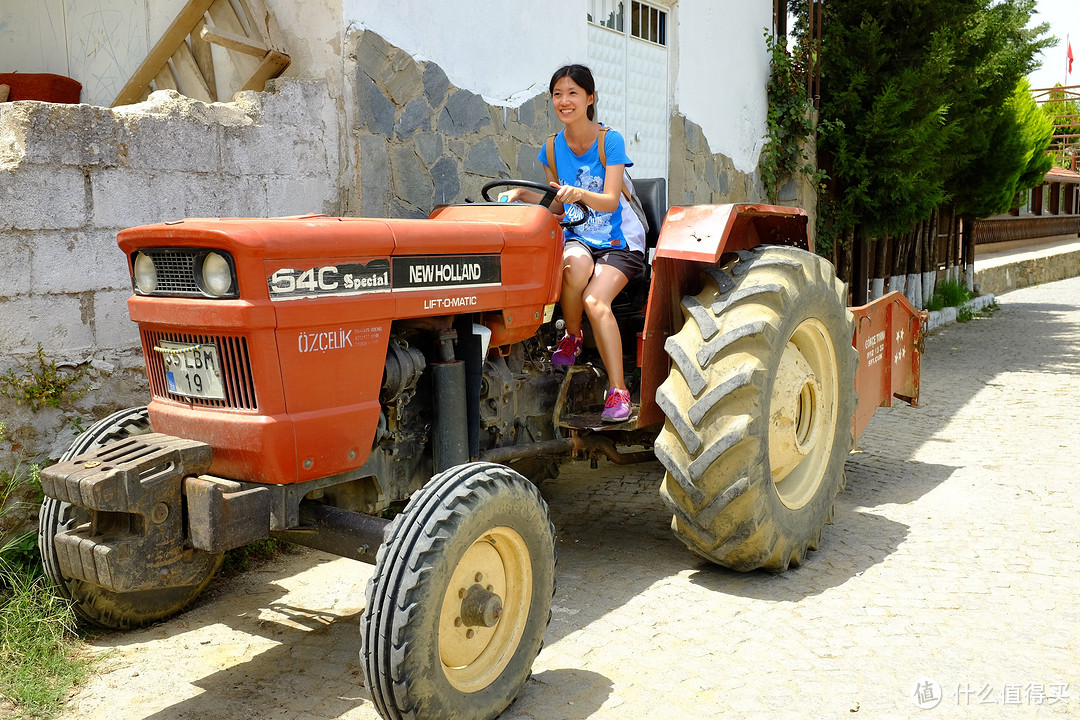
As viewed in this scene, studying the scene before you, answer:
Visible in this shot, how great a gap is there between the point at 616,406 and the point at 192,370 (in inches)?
70.6

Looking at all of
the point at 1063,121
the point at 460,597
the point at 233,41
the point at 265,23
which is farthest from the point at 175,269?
the point at 1063,121

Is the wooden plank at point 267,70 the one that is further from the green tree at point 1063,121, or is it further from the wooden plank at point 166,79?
the green tree at point 1063,121

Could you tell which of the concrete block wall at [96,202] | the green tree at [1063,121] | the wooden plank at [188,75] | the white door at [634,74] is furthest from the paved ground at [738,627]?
the green tree at [1063,121]

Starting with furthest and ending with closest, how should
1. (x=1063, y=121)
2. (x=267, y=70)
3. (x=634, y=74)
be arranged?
1. (x=1063, y=121)
2. (x=634, y=74)
3. (x=267, y=70)

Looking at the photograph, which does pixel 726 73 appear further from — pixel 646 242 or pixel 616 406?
pixel 616 406

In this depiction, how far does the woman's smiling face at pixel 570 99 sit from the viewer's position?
4109mm

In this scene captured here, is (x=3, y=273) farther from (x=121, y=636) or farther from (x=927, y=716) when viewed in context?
(x=927, y=716)

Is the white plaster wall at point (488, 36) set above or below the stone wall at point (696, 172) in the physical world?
above

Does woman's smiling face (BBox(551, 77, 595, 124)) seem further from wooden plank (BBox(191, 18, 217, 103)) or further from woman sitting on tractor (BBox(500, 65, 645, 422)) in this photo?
wooden plank (BBox(191, 18, 217, 103))

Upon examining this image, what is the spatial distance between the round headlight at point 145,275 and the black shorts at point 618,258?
1.75 metres

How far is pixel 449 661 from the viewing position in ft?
9.24

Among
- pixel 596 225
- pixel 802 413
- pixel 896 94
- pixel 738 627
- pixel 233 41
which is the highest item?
pixel 896 94

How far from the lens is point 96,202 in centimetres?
409

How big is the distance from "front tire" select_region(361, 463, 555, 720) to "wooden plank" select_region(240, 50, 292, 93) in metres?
3.16
